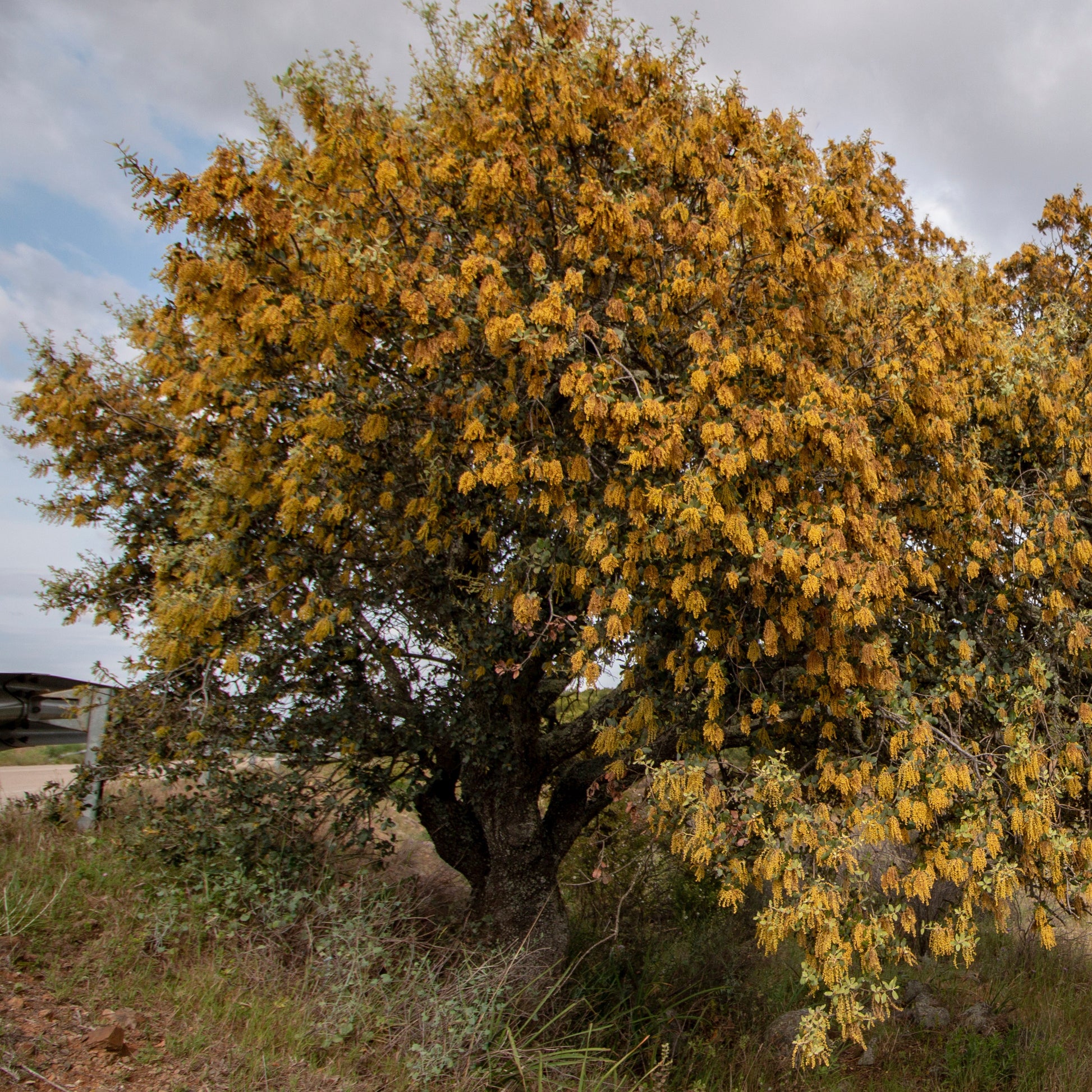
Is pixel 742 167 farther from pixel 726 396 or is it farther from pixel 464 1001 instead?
pixel 464 1001

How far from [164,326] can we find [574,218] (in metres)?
3.43

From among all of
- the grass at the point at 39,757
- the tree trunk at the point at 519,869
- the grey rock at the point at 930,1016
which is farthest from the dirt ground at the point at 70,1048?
the grass at the point at 39,757

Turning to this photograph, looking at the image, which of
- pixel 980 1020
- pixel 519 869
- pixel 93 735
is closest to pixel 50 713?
pixel 93 735

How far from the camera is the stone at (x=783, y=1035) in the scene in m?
7.16

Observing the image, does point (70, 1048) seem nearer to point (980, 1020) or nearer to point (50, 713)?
point (50, 713)

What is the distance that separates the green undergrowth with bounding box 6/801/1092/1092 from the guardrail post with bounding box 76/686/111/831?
5.7 inches

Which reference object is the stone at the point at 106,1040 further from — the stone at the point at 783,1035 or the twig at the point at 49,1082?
the stone at the point at 783,1035

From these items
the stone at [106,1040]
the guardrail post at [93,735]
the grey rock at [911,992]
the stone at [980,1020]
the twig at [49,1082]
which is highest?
the guardrail post at [93,735]

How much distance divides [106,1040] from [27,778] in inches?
294

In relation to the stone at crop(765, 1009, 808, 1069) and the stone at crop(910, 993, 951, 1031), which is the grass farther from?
the stone at crop(910, 993, 951, 1031)

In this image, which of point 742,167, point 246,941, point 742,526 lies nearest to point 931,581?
point 742,526

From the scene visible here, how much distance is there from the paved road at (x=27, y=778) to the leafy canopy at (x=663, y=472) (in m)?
1.74

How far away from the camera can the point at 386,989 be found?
493cm

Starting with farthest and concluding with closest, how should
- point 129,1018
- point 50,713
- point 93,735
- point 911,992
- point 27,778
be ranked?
1. point 27,778
2. point 911,992
3. point 50,713
4. point 93,735
5. point 129,1018
